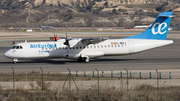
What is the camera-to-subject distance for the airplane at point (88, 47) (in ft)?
113

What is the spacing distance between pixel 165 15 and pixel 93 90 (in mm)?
23185

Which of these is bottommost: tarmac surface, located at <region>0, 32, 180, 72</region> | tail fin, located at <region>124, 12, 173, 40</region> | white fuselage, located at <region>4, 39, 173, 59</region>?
tarmac surface, located at <region>0, 32, 180, 72</region>

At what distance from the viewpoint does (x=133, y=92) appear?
709 inches

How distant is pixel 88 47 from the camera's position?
3584cm

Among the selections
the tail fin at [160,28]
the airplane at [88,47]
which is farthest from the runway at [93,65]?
the tail fin at [160,28]

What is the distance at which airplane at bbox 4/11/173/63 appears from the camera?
34.6 metres

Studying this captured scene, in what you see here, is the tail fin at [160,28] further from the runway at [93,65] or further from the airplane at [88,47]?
the runway at [93,65]

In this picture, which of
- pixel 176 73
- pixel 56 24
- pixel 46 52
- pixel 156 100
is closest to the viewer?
pixel 156 100

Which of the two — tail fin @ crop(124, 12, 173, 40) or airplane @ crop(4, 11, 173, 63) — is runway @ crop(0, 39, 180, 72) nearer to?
airplane @ crop(4, 11, 173, 63)

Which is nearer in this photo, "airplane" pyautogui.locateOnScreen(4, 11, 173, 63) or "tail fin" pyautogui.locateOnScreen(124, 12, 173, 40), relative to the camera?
"airplane" pyautogui.locateOnScreen(4, 11, 173, 63)

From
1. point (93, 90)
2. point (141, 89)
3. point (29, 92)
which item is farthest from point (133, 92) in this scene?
point (29, 92)

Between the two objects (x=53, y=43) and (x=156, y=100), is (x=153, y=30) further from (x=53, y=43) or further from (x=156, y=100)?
(x=156, y=100)

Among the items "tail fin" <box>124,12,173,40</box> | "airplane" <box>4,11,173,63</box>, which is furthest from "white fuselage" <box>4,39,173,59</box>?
"tail fin" <box>124,12,173,40</box>

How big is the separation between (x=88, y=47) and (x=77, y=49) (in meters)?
1.63
